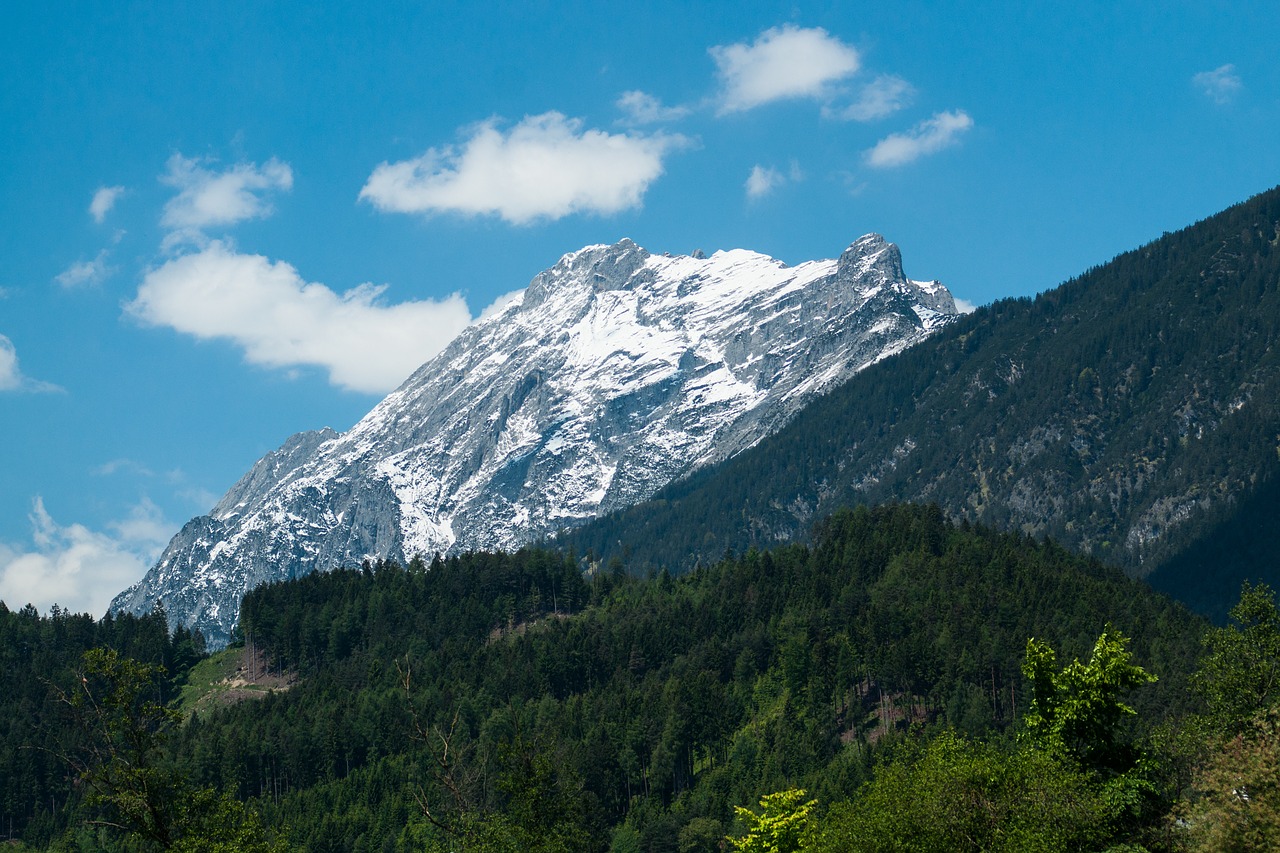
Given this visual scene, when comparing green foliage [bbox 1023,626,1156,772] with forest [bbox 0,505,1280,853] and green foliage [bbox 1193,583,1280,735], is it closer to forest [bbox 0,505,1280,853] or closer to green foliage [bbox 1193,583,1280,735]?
forest [bbox 0,505,1280,853]

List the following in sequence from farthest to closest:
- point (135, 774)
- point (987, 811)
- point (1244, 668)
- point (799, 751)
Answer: point (799, 751), point (1244, 668), point (987, 811), point (135, 774)

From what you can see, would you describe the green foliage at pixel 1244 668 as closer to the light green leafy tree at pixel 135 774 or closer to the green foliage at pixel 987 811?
the green foliage at pixel 987 811

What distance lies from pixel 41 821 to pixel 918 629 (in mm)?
126596

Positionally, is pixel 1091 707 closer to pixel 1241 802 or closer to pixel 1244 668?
pixel 1244 668

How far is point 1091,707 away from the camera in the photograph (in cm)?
7000

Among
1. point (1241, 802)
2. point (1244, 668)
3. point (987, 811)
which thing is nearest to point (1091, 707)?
point (1244, 668)

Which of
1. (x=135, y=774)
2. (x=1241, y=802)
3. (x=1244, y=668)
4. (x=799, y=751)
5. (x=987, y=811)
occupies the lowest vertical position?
(x=799, y=751)

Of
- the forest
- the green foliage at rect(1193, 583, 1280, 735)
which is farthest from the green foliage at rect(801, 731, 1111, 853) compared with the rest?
the green foliage at rect(1193, 583, 1280, 735)

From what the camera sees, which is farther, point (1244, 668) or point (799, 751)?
point (799, 751)

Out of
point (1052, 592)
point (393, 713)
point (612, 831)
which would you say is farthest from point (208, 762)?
point (1052, 592)

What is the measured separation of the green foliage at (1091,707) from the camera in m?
69.9

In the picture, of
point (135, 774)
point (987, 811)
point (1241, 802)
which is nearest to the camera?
point (1241, 802)

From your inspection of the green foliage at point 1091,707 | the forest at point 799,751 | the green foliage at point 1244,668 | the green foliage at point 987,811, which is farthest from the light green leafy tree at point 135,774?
the green foliage at point 1244,668

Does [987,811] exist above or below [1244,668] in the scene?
below
